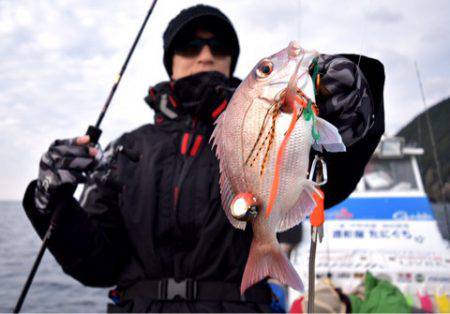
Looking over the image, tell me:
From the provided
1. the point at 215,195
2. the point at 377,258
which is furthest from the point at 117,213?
the point at 377,258

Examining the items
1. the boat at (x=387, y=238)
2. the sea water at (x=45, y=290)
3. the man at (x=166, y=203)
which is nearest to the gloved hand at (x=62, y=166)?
the man at (x=166, y=203)

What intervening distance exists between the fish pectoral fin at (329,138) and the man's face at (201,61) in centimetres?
176

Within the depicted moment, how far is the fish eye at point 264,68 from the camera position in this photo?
1.37 meters

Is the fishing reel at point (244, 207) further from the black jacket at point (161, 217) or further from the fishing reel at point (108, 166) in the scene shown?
the fishing reel at point (108, 166)

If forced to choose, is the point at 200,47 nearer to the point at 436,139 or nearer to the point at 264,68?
the point at 264,68

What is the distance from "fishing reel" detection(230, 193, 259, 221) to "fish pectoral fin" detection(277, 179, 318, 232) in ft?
0.32

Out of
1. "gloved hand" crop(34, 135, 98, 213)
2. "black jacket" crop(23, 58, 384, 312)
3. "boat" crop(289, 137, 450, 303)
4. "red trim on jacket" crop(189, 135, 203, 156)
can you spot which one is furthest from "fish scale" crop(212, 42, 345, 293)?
"boat" crop(289, 137, 450, 303)

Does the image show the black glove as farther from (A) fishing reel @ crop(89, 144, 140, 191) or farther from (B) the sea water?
(B) the sea water

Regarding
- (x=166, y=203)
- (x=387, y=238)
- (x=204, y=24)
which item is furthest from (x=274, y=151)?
(x=387, y=238)

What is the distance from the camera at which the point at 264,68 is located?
138 cm

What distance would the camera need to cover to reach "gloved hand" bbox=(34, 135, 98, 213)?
2.64 m

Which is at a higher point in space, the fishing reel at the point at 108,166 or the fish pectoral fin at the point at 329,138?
the fishing reel at the point at 108,166

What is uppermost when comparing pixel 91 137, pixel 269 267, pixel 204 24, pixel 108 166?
pixel 204 24

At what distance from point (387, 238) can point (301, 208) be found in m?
6.02
